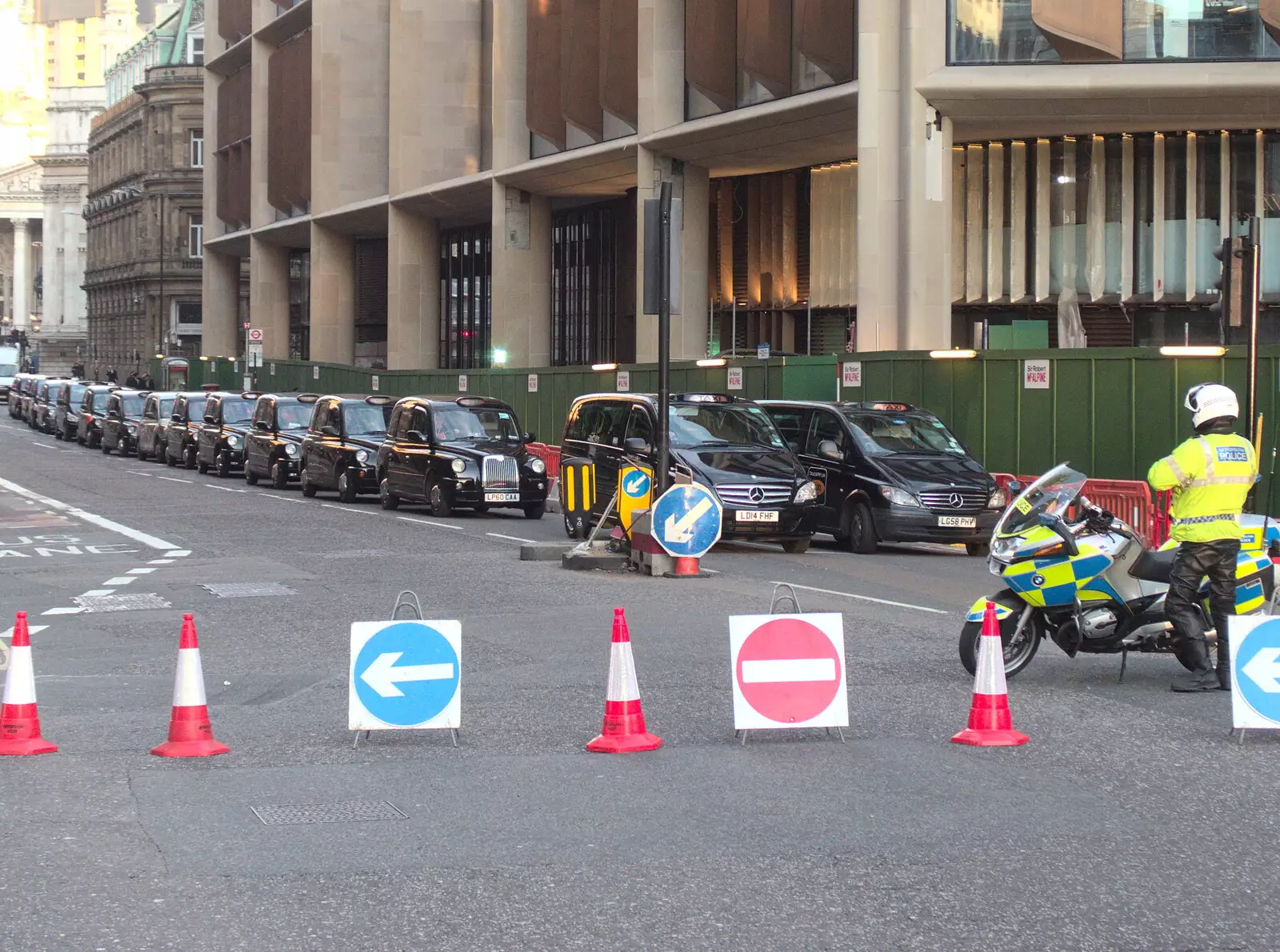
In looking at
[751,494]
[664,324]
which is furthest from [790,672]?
[751,494]

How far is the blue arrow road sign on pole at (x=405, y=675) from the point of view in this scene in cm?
926

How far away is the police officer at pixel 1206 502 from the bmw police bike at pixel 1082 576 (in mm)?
238

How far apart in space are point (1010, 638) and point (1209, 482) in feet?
5.11

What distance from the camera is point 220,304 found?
82.2m

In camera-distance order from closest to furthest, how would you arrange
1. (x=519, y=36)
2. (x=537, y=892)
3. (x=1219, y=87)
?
(x=537, y=892)
(x=1219, y=87)
(x=519, y=36)

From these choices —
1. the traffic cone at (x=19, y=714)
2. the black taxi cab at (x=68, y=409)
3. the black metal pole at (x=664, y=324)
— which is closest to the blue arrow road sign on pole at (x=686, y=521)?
Result: the black metal pole at (x=664, y=324)

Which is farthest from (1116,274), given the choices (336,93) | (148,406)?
(336,93)

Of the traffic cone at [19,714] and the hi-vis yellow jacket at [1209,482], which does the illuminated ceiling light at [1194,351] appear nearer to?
the hi-vis yellow jacket at [1209,482]

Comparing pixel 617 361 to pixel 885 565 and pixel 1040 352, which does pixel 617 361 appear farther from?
pixel 885 565

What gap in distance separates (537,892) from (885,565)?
14173mm

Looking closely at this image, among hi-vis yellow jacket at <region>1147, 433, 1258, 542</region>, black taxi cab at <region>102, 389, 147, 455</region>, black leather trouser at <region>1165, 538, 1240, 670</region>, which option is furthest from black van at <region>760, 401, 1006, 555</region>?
black taxi cab at <region>102, 389, 147, 455</region>

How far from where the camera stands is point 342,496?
31.5 m

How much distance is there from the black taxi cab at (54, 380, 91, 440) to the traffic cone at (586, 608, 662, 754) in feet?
163

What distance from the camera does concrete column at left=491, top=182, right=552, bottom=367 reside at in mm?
50156
